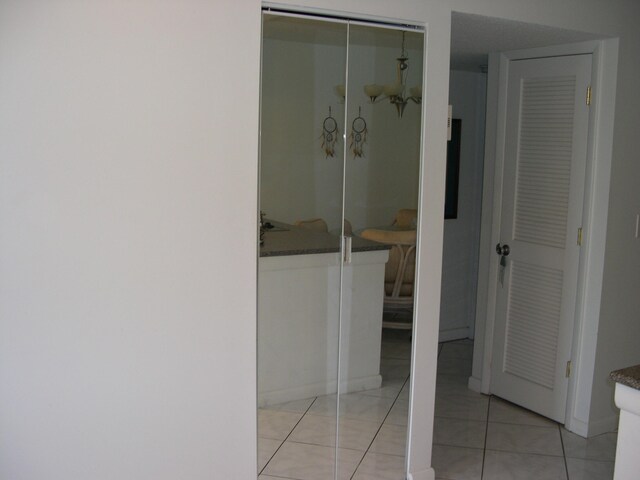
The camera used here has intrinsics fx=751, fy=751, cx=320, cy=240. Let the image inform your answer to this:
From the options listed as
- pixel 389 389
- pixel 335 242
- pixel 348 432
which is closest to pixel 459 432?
pixel 389 389

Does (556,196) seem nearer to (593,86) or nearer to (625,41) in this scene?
(593,86)

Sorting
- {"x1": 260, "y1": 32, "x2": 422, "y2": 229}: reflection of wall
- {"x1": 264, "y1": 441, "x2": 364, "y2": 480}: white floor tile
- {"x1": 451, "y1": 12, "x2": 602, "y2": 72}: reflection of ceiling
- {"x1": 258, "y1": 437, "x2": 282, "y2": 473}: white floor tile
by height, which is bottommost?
{"x1": 264, "y1": 441, "x2": 364, "y2": 480}: white floor tile

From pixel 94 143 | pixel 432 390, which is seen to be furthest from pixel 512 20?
pixel 94 143

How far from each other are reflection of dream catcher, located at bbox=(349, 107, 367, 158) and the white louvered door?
1.58 metres

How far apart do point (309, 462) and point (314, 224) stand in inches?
40.6

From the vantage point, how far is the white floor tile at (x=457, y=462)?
3.69m

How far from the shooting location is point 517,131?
4.46 m

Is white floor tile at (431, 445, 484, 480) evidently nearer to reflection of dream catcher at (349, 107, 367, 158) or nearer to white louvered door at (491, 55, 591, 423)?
white louvered door at (491, 55, 591, 423)

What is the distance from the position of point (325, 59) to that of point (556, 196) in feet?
6.24

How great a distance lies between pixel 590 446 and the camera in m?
4.05

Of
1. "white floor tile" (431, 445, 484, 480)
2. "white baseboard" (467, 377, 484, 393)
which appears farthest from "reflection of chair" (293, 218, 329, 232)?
"white baseboard" (467, 377, 484, 393)

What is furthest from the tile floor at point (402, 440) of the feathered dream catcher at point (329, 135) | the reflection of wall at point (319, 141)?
the feathered dream catcher at point (329, 135)

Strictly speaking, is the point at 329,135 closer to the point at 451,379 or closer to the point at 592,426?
the point at 592,426

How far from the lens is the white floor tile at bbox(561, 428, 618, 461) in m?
3.92
